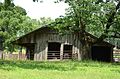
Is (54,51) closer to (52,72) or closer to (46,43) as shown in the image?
(46,43)

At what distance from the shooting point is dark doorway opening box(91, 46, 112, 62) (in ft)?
165

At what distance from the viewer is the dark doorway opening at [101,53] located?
50406 millimetres

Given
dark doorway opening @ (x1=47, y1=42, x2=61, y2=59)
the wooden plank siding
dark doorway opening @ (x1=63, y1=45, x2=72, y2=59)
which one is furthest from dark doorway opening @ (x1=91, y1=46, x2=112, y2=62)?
dark doorway opening @ (x1=47, y1=42, x2=61, y2=59)

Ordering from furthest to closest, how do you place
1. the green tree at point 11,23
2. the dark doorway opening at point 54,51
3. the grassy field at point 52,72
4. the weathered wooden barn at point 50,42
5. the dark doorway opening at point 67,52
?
1. the green tree at point 11,23
2. the dark doorway opening at point 67,52
3. the dark doorway opening at point 54,51
4. the weathered wooden barn at point 50,42
5. the grassy field at point 52,72

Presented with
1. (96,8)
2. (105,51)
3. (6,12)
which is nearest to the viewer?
Answer: (96,8)

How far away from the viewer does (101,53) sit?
169 ft

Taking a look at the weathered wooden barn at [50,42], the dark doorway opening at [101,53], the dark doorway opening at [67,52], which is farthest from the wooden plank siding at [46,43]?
the dark doorway opening at [101,53]

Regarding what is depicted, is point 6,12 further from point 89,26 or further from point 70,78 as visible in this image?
point 70,78

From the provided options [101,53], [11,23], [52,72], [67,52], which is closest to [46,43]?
[67,52]

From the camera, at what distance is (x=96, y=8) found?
3772 centimetres

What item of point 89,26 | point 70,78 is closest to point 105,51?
point 89,26

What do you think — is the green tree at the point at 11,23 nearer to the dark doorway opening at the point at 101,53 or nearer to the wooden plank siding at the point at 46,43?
the dark doorway opening at the point at 101,53

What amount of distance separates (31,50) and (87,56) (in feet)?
44.4

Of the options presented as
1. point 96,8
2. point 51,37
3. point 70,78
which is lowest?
point 70,78
